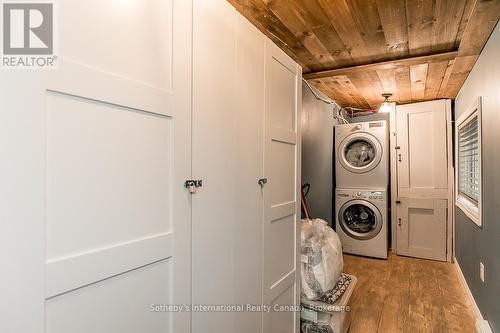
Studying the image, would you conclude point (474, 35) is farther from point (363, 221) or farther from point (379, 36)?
point (363, 221)

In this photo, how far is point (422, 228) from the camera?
388cm

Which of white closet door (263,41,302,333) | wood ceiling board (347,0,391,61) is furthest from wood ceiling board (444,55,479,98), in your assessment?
white closet door (263,41,302,333)

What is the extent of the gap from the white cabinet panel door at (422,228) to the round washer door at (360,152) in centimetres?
73

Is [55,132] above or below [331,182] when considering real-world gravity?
above

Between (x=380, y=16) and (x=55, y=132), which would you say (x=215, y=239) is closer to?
(x=55, y=132)

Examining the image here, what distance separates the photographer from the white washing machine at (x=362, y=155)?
12.5 feet

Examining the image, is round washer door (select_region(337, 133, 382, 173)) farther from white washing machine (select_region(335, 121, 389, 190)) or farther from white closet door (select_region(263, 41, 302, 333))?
white closet door (select_region(263, 41, 302, 333))

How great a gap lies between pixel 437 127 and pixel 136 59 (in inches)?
161

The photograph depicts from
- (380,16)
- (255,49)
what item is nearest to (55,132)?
(255,49)

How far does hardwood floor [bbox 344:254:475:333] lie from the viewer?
2.29 metres

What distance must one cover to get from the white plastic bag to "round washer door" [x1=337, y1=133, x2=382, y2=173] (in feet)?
6.74

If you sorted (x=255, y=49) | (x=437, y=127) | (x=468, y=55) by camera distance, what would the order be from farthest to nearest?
(x=437, y=127) < (x=468, y=55) < (x=255, y=49)

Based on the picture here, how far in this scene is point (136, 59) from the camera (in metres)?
0.86

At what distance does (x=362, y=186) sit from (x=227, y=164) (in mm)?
3151
